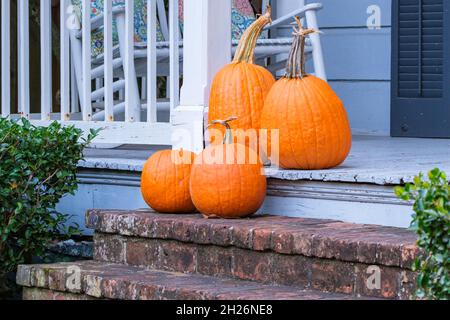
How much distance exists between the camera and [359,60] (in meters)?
5.49

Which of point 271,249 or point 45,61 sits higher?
point 45,61

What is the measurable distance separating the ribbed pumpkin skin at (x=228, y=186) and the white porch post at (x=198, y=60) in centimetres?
40

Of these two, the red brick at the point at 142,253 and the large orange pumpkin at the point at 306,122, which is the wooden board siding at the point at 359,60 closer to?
the large orange pumpkin at the point at 306,122

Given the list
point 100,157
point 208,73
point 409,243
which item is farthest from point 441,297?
point 100,157

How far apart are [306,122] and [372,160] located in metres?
0.50

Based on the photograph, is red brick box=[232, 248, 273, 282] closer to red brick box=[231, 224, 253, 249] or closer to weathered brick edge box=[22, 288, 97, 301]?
red brick box=[231, 224, 253, 249]

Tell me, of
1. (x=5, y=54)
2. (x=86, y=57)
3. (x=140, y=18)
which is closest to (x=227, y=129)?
(x=86, y=57)

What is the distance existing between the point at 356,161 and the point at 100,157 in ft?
3.84

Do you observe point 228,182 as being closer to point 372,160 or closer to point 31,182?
point 372,160

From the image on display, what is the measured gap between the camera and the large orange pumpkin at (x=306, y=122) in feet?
10.8

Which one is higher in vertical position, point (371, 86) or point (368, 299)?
point (371, 86)

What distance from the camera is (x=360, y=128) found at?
5496mm

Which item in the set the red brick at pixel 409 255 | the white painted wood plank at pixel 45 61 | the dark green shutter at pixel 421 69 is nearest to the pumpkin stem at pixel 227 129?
the red brick at pixel 409 255

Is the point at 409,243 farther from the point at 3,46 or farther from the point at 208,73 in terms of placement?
the point at 3,46
